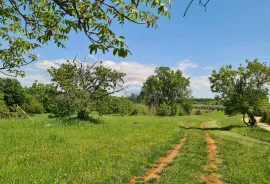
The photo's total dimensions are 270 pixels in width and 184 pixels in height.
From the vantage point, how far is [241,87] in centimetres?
2741

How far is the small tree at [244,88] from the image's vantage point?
85.5ft

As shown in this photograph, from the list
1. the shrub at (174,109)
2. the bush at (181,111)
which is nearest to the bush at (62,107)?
the shrub at (174,109)

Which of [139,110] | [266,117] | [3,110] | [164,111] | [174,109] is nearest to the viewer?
[266,117]

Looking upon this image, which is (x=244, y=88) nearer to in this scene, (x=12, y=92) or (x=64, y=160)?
(x=64, y=160)

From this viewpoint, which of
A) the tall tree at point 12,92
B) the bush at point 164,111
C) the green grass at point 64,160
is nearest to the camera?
the green grass at point 64,160

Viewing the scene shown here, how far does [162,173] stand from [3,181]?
4.84 meters

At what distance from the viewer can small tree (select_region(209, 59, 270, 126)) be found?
85.5 feet

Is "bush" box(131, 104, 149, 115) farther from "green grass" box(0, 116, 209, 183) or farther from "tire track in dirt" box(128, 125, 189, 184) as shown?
"tire track in dirt" box(128, 125, 189, 184)

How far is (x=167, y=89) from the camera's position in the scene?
75938 millimetres

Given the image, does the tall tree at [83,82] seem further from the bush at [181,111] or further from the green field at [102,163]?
the bush at [181,111]

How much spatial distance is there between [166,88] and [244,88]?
48.3 meters

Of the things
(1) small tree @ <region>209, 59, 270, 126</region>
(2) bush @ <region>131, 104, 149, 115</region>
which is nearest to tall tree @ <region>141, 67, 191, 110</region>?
(2) bush @ <region>131, 104, 149, 115</region>

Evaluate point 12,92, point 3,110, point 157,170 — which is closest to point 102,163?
point 157,170

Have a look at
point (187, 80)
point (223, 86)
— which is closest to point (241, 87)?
point (223, 86)
